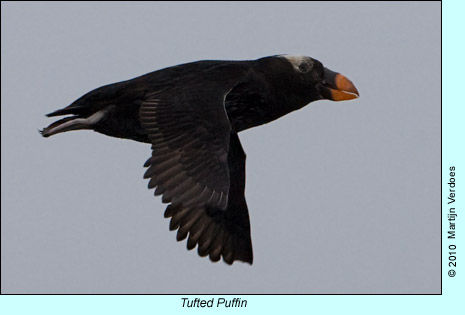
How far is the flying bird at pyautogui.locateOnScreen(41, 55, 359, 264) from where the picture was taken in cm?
675

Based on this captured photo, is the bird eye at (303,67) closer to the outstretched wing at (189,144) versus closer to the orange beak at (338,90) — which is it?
the orange beak at (338,90)

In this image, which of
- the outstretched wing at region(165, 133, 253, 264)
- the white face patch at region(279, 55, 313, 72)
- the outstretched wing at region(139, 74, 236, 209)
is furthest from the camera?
the white face patch at region(279, 55, 313, 72)

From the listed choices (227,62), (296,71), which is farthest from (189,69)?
(296,71)

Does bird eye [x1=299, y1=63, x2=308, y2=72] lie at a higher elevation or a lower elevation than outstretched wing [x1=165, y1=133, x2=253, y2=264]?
higher

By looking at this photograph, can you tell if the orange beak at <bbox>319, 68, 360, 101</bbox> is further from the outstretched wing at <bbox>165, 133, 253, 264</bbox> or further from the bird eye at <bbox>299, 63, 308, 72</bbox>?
the outstretched wing at <bbox>165, 133, 253, 264</bbox>

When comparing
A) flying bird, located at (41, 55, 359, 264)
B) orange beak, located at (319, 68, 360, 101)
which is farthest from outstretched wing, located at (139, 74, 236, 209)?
orange beak, located at (319, 68, 360, 101)

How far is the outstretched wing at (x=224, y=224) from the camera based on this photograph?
7859 mm

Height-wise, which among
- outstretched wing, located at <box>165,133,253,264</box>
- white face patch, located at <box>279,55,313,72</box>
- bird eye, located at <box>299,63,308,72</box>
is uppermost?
white face patch, located at <box>279,55,313,72</box>

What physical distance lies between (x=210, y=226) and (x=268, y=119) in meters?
0.93

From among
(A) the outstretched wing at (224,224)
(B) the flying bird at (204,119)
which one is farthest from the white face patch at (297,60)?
(A) the outstretched wing at (224,224)

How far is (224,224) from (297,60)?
4.50 ft

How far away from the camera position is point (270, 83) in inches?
307

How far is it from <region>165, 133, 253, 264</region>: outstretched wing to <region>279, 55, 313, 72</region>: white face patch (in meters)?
0.70
